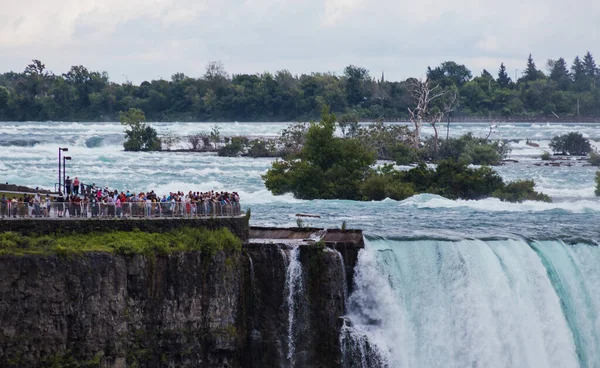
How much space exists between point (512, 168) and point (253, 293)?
62.9 meters

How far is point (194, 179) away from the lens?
78.2 m

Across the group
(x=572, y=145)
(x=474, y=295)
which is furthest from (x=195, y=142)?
(x=474, y=295)

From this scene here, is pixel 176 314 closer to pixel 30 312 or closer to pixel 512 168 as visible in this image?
pixel 30 312

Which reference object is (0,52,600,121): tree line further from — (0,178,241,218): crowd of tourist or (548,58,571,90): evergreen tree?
(0,178,241,218): crowd of tourist

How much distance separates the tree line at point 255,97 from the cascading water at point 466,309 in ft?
388

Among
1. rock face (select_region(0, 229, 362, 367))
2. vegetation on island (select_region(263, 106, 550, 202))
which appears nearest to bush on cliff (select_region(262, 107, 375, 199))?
vegetation on island (select_region(263, 106, 550, 202))

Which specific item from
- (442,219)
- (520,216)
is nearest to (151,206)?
(442,219)

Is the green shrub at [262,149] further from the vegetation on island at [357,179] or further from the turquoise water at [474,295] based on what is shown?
the turquoise water at [474,295]

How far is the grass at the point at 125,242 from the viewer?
1224 inches

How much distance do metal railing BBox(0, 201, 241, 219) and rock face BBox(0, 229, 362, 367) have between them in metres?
1.74

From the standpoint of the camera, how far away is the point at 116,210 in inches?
1344

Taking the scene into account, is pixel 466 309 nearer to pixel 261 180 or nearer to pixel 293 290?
pixel 293 290

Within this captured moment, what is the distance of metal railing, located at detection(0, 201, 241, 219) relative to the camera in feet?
107

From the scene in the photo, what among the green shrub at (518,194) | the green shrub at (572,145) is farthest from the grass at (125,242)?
the green shrub at (572,145)
